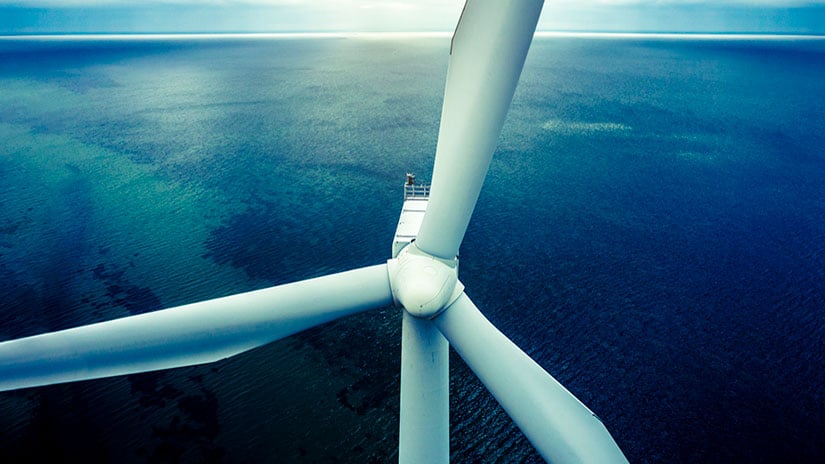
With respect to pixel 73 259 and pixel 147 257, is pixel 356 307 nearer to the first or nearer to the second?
pixel 147 257

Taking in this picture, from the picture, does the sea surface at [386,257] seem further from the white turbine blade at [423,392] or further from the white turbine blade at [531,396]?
the white turbine blade at [531,396]

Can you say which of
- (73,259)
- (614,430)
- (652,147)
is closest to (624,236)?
(614,430)

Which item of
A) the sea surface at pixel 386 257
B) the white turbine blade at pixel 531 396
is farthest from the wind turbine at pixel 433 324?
the sea surface at pixel 386 257

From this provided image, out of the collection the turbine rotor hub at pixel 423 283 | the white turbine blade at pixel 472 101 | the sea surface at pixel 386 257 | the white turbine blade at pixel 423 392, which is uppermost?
the white turbine blade at pixel 472 101

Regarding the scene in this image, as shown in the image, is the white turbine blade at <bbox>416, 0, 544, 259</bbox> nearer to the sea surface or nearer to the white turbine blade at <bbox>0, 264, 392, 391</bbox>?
the white turbine blade at <bbox>0, 264, 392, 391</bbox>

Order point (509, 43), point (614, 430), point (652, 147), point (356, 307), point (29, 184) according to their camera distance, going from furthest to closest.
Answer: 1. point (652, 147)
2. point (29, 184)
3. point (614, 430)
4. point (356, 307)
5. point (509, 43)

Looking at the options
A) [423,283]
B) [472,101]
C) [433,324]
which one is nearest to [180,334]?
[423,283]
